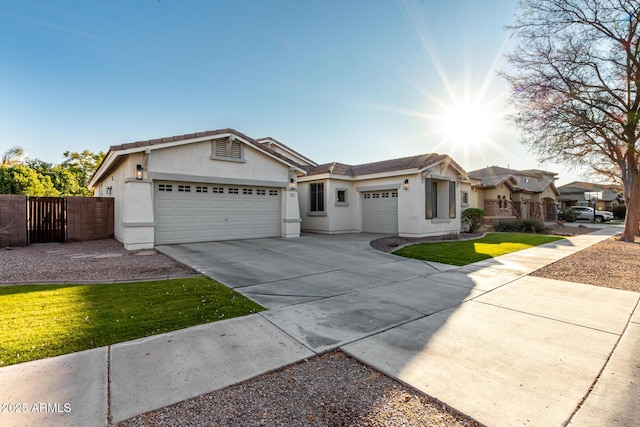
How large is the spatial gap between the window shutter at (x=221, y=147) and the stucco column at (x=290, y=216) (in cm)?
326

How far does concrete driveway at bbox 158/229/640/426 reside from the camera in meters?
2.49

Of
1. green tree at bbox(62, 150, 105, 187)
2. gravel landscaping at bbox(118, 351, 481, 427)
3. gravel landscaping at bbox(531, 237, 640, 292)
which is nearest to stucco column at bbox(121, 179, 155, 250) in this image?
gravel landscaping at bbox(118, 351, 481, 427)

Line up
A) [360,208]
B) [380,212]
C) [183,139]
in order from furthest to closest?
[360,208] < [380,212] < [183,139]

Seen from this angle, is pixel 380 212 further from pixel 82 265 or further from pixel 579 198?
pixel 579 198

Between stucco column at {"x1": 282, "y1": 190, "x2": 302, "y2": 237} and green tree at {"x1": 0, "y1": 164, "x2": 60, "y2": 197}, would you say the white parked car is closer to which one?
stucco column at {"x1": 282, "y1": 190, "x2": 302, "y2": 237}

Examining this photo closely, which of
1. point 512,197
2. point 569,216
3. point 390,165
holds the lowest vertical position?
point 569,216

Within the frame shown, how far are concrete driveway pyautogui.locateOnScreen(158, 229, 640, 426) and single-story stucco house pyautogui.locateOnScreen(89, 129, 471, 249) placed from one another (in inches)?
158

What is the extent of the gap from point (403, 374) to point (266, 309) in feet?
7.54

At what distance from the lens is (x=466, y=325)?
3918mm

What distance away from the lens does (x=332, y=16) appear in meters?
10.6

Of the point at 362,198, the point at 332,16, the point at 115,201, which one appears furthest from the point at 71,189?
the point at 332,16

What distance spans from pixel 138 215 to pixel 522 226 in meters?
20.8

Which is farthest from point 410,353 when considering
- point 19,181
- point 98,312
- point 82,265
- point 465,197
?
point 19,181

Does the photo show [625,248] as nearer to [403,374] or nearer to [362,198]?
[362,198]
